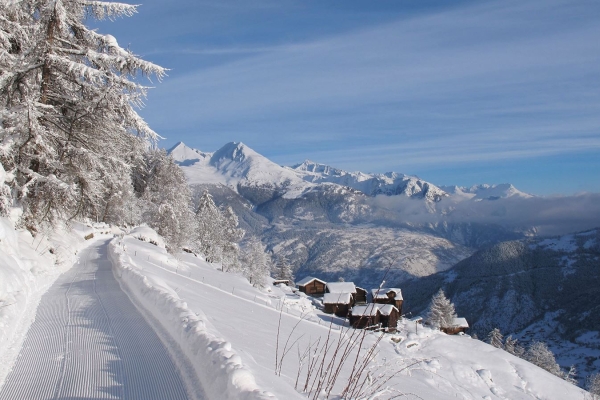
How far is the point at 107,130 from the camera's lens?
12047 mm

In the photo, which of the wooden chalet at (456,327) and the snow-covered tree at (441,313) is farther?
the wooden chalet at (456,327)

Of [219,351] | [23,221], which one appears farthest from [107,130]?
[219,351]

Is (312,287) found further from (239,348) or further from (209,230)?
(239,348)

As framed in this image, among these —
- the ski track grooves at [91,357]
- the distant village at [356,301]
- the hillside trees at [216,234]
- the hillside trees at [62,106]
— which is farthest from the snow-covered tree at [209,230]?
the ski track grooves at [91,357]

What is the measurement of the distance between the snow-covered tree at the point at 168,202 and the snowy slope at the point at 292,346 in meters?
8.63

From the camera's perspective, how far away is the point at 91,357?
198 inches

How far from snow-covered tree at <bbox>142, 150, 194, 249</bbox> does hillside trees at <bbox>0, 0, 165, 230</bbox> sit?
54.3 ft

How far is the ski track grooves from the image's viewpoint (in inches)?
164

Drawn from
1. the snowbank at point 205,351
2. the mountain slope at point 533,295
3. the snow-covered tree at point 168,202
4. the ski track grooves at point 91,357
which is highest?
the snow-covered tree at point 168,202

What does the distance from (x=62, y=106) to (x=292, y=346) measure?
9340mm

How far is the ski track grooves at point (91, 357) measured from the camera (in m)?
4.17

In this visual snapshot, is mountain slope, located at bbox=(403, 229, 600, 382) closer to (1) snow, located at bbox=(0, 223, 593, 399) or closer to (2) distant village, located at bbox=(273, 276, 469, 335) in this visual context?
(2) distant village, located at bbox=(273, 276, 469, 335)

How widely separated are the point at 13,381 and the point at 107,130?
29.3ft

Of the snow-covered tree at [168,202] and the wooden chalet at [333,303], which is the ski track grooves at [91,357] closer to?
the snow-covered tree at [168,202]
